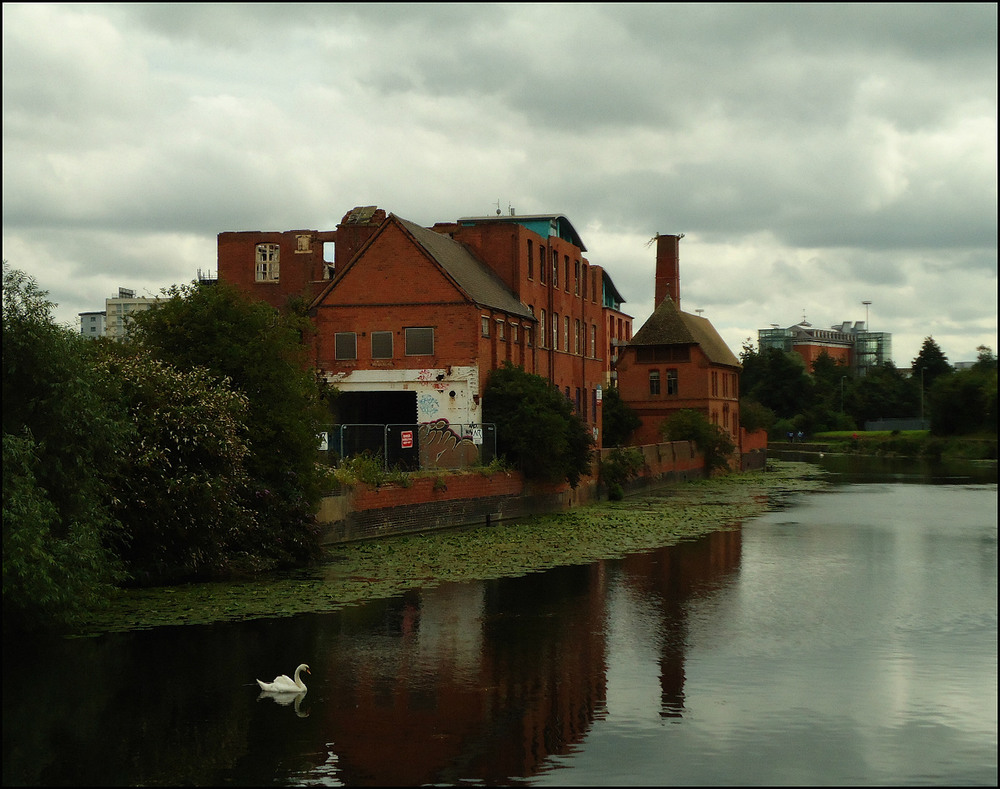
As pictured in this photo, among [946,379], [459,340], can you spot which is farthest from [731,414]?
[946,379]

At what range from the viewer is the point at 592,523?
39219 mm

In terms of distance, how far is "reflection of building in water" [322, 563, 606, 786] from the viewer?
12156 mm

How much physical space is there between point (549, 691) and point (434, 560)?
13423 millimetres

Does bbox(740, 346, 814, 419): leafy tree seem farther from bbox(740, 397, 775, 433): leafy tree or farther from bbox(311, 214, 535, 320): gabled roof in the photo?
bbox(311, 214, 535, 320): gabled roof

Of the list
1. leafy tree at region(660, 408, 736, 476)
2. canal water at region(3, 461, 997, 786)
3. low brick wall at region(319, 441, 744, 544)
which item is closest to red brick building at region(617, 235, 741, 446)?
leafy tree at region(660, 408, 736, 476)

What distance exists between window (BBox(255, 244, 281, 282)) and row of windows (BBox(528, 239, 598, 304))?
12.0m

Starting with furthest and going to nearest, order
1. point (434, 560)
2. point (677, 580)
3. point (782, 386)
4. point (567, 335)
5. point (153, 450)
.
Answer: point (782, 386) → point (567, 335) → point (434, 560) → point (677, 580) → point (153, 450)

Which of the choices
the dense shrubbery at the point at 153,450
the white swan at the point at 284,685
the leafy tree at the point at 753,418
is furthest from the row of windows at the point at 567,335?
the white swan at the point at 284,685

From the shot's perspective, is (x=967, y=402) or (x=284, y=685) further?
(x=967, y=402)

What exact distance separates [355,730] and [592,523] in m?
26.4

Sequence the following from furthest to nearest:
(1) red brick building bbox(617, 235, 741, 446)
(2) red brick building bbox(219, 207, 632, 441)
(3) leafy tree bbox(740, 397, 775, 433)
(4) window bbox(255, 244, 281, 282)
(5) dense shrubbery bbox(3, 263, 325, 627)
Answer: (3) leafy tree bbox(740, 397, 775, 433) < (1) red brick building bbox(617, 235, 741, 446) < (4) window bbox(255, 244, 281, 282) < (2) red brick building bbox(219, 207, 632, 441) < (5) dense shrubbery bbox(3, 263, 325, 627)

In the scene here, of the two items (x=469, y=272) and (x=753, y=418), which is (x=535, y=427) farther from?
(x=753, y=418)

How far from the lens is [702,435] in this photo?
7044 centimetres

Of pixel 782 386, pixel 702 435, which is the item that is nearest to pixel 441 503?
pixel 702 435
